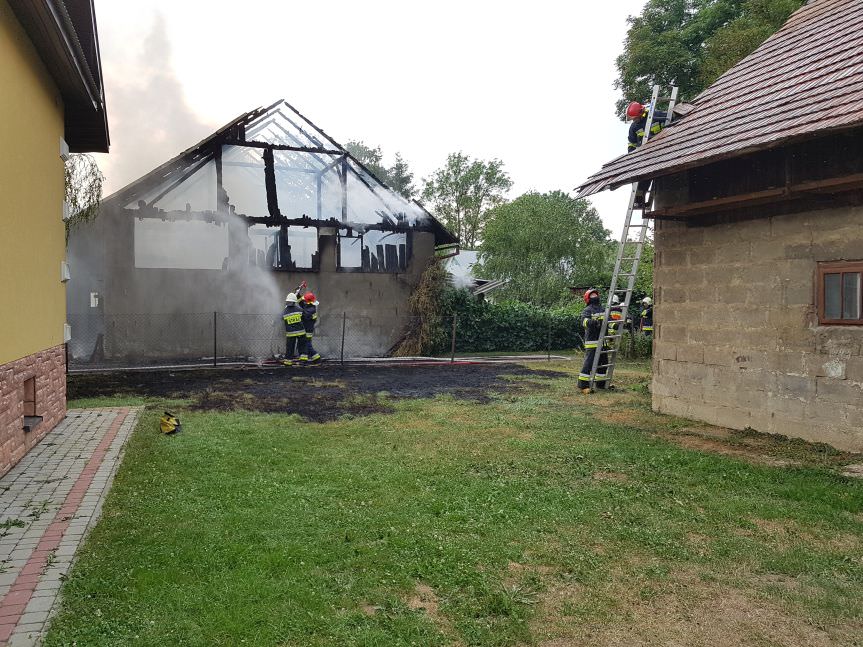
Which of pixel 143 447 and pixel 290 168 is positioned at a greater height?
pixel 290 168

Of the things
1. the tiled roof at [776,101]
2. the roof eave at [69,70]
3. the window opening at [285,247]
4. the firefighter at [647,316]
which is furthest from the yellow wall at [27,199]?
the firefighter at [647,316]

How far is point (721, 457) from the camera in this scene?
21.8 ft

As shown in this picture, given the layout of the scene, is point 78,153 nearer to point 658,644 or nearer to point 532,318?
point 658,644

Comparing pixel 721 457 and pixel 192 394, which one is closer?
pixel 721 457

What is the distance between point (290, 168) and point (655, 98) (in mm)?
11354

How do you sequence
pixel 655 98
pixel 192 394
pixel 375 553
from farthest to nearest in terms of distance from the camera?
pixel 192 394 → pixel 655 98 → pixel 375 553

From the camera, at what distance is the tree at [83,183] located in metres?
11.2

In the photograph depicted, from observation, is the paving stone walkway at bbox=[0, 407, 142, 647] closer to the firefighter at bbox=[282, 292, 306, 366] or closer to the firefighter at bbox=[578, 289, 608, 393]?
the firefighter at bbox=[578, 289, 608, 393]

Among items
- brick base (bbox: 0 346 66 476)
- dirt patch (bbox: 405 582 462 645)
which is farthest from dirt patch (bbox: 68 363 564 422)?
dirt patch (bbox: 405 582 462 645)

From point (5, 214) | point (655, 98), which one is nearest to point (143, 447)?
point (5, 214)

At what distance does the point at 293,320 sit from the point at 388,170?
4431cm

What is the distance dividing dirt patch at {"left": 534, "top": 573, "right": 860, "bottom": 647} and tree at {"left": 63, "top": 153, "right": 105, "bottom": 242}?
11.2 meters

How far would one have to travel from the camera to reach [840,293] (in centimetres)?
689

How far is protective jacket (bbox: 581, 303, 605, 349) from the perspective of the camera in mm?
11344
